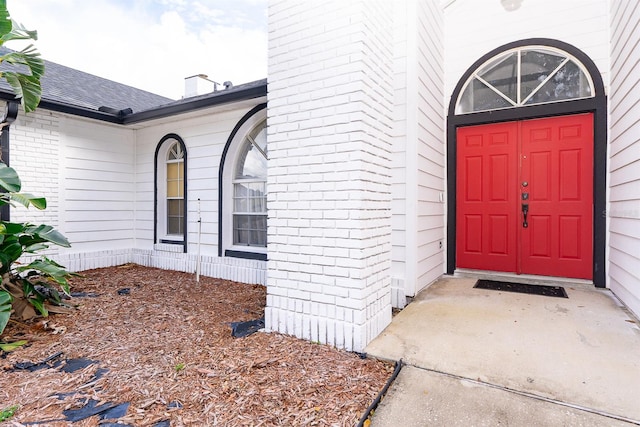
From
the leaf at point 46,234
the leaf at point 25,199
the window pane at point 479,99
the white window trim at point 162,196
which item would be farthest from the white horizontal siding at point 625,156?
A: the white window trim at point 162,196

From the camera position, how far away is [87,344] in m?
2.66

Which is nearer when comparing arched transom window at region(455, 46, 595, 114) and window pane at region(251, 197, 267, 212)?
arched transom window at region(455, 46, 595, 114)

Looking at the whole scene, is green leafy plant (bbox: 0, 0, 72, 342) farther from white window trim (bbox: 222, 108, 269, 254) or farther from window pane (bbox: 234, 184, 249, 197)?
window pane (bbox: 234, 184, 249, 197)

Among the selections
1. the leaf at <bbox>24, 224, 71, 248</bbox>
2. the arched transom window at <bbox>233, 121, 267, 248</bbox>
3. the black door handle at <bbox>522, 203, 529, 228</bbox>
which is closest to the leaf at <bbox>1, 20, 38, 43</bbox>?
the leaf at <bbox>24, 224, 71, 248</bbox>

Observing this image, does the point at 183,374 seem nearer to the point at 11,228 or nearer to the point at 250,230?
the point at 11,228

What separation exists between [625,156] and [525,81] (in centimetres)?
162

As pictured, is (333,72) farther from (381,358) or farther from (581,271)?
(581,271)

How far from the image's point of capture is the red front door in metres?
4.17

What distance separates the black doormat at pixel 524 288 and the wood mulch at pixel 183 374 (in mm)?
2453

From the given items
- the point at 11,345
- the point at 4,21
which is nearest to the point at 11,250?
the point at 11,345

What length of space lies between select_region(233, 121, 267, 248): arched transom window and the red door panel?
2.83 m

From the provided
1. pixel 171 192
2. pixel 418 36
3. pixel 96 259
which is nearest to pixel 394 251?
pixel 418 36

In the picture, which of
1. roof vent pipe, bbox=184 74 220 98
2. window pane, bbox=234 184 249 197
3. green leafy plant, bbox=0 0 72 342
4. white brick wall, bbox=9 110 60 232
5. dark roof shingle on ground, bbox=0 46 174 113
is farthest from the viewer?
roof vent pipe, bbox=184 74 220 98

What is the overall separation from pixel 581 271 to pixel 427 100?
2844mm
